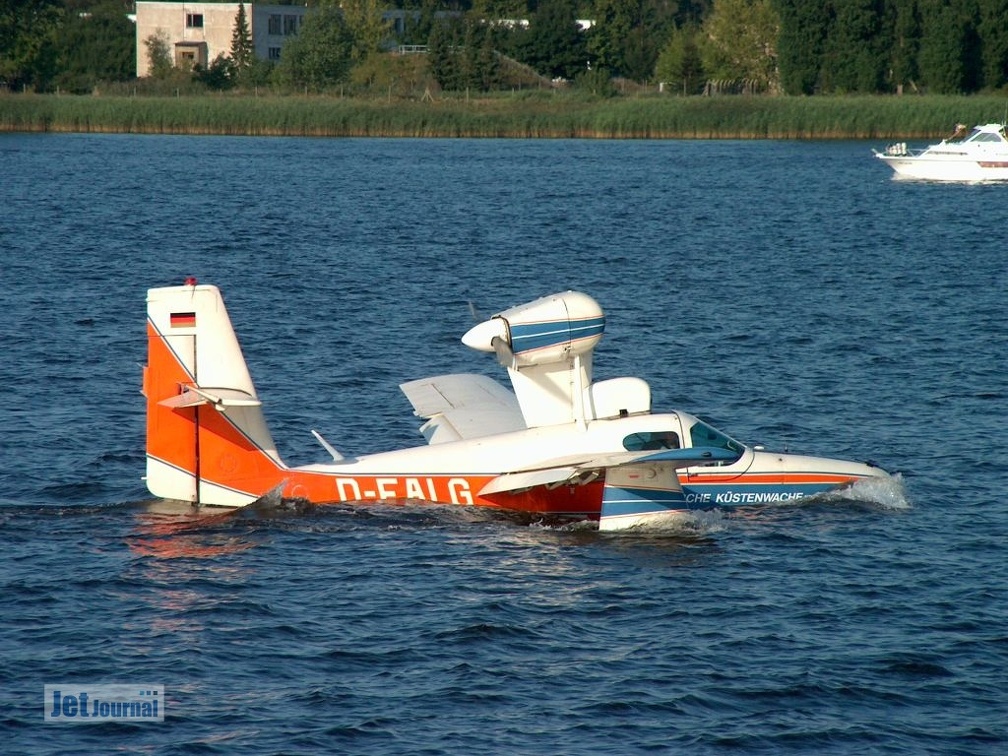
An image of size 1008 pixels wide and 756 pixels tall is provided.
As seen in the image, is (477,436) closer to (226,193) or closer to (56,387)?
(56,387)

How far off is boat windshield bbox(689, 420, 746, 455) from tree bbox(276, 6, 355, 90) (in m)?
128

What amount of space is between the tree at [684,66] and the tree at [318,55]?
117ft

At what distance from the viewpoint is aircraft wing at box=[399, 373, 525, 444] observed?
2709 centimetres

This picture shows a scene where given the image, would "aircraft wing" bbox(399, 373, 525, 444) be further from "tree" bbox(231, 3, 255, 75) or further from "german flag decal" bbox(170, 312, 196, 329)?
"tree" bbox(231, 3, 255, 75)

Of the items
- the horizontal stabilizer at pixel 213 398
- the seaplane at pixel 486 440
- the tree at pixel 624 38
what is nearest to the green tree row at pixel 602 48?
the tree at pixel 624 38

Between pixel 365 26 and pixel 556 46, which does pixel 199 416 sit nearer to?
pixel 556 46

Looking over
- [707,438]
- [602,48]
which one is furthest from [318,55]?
[707,438]

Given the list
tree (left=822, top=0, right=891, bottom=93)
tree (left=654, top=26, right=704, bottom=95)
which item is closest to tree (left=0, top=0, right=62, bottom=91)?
tree (left=654, top=26, right=704, bottom=95)

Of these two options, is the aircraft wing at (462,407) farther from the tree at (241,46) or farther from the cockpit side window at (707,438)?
the tree at (241,46)

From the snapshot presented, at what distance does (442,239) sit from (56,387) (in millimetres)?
31645

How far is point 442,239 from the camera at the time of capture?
63.6 meters

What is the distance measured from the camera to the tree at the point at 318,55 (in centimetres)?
14862

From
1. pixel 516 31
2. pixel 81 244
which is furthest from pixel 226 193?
pixel 516 31

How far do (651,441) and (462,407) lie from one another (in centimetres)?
547
